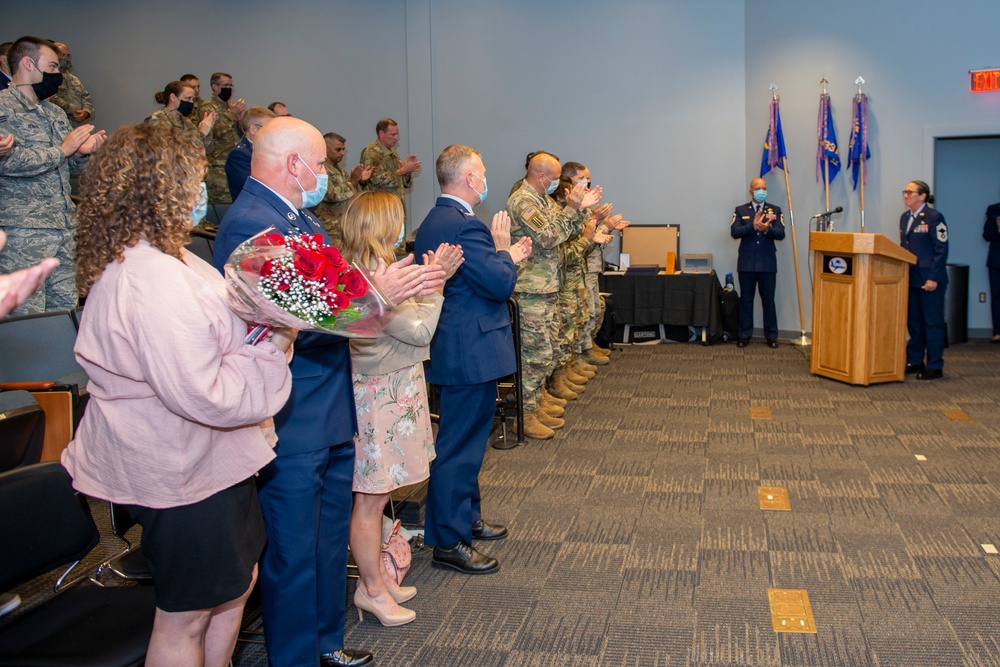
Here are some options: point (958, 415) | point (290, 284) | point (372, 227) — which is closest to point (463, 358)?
point (372, 227)

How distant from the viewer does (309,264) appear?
1.82 m

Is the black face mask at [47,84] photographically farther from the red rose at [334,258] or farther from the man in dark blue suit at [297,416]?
the red rose at [334,258]

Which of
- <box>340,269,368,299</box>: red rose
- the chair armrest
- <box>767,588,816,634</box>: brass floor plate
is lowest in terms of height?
<box>767,588,816,634</box>: brass floor plate

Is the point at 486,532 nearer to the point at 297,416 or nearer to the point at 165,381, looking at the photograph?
the point at 297,416

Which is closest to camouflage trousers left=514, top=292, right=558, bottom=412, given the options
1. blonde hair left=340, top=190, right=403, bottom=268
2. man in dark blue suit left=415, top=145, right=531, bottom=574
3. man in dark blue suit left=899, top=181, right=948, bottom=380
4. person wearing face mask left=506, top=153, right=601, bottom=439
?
person wearing face mask left=506, top=153, right=601, bottom=439

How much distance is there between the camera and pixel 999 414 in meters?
5.52

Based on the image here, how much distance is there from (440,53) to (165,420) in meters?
8.57

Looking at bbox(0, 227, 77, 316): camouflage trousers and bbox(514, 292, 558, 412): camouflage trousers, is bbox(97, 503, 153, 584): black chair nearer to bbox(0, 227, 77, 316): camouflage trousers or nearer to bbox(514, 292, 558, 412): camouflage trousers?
bbox(0, 227, 77, 316): camouflage trousers

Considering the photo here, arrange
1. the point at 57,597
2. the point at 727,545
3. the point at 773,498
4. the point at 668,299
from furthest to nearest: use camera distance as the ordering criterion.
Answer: the point at 668,299 < the point at 773,498 < the point at 727,545 < the point at 57,597

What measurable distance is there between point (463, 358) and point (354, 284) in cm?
140

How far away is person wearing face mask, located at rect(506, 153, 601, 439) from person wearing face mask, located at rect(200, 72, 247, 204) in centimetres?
453

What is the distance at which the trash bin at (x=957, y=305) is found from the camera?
838cm

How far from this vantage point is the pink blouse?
1745mm

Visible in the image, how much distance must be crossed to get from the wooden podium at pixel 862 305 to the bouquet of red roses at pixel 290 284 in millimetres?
5164
